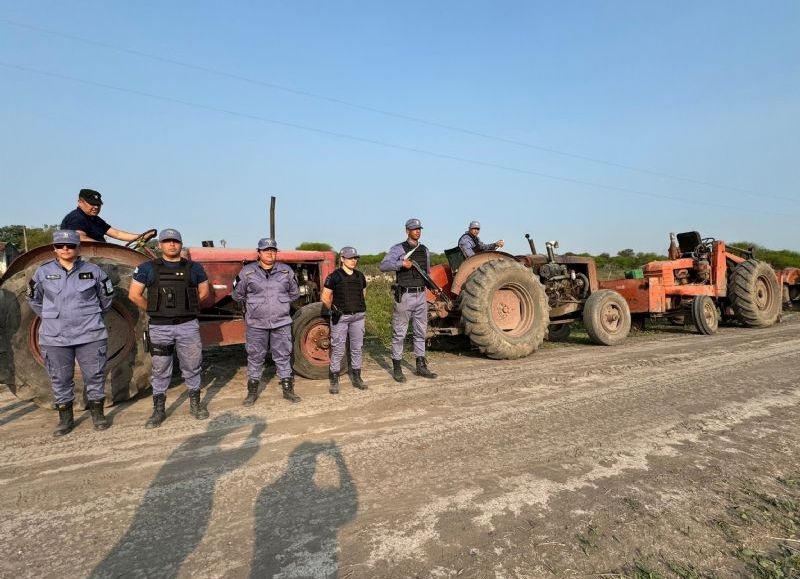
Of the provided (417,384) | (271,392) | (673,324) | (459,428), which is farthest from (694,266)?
(271,392)

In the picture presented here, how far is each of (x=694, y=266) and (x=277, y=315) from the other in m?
9.15

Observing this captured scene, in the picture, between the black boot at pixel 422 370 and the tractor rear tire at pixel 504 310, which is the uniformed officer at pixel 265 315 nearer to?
the black boot at pixel 422 370

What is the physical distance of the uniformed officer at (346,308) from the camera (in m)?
4.86

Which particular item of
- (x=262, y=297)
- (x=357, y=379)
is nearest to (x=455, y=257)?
(x=357, y=379)

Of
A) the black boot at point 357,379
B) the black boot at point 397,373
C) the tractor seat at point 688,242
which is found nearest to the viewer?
the black boot at point 357,379

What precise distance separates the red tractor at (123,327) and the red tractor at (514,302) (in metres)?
1.77

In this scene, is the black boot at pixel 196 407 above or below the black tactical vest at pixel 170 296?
below

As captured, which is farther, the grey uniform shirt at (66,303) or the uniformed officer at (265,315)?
the uniformed officer at (265,315)

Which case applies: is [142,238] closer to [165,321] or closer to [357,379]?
[165,321]

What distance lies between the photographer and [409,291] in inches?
213

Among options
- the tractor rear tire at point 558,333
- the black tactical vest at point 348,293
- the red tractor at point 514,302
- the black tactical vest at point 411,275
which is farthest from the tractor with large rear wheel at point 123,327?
the tractor rear tire at point 558,333

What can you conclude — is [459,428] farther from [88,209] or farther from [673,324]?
[673,324]

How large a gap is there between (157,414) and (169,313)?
864 mm

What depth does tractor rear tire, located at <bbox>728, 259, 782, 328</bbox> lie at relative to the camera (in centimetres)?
934
